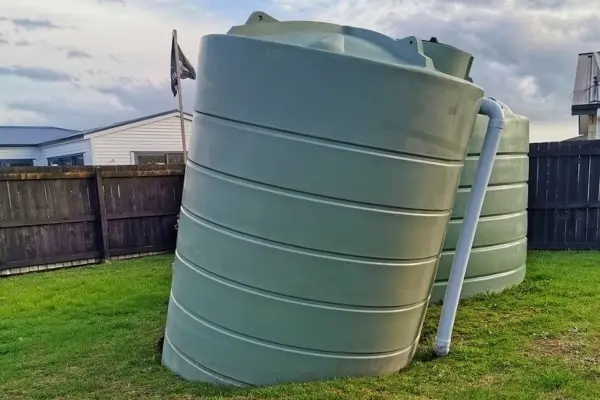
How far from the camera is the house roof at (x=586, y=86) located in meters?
9.75

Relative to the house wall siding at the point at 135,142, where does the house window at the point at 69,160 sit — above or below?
below

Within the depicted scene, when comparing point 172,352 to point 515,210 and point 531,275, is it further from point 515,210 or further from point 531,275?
point 531,275

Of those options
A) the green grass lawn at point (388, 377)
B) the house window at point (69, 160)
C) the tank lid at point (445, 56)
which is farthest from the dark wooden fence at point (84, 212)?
the house window at point (69, 160)

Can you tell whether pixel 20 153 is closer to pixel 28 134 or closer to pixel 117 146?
pixel 28 134

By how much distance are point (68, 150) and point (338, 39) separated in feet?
62.2

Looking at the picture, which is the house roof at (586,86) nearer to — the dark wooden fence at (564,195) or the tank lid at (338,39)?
the dark wooden fence at (564,195)

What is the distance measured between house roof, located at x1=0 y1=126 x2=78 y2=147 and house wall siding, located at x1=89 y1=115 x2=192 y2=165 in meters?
4.19

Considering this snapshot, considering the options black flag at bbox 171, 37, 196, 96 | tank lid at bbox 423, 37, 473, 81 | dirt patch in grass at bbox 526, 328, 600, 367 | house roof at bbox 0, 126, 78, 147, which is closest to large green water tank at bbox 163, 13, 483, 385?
tank lid at bbox 423, 37, 473, 81

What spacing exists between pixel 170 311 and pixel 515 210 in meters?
3.61

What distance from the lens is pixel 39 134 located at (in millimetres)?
25375

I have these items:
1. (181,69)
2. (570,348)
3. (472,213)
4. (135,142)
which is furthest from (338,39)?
(135,142)

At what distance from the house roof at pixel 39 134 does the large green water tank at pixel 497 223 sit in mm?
15600

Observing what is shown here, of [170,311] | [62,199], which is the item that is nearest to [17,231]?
[62,199]

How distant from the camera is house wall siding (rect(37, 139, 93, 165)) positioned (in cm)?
1752
